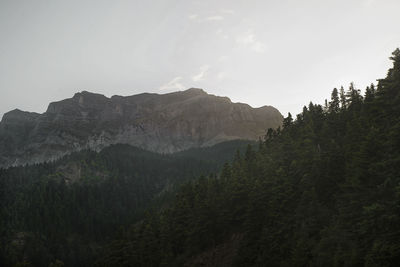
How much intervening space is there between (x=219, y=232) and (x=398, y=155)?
3519 centimetres

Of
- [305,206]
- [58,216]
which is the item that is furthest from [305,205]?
[58,216]

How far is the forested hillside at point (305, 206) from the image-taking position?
29844 millimetres

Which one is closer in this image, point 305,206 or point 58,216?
point 305,206

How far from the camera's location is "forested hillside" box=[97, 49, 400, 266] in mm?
29844

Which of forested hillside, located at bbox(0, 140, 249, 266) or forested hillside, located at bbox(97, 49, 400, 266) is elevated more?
forested hillside, located at bbox(97, 49, 400, 266)

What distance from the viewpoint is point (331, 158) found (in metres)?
42.3

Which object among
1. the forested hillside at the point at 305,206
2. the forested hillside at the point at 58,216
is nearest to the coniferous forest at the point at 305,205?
the forested hillside at the point at 305,206

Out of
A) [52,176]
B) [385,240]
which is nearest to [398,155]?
[385,240]

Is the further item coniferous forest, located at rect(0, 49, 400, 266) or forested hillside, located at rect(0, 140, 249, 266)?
forested hillside, located at rect(0, 140, 249, 266)

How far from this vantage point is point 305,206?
41406mm

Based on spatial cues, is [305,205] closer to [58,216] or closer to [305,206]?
[305,206]

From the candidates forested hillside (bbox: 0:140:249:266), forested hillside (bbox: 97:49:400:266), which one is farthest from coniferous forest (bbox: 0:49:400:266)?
forested hillside (bbox: 0:140:249:266)

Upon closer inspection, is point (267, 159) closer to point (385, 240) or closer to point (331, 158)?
point (331, 158)

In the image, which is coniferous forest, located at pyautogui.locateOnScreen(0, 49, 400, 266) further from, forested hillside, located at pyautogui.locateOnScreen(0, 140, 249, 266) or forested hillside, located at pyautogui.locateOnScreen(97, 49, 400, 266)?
forested hillside, located at pyautogui.locateOnScreen(0, 140, 249, 266)
